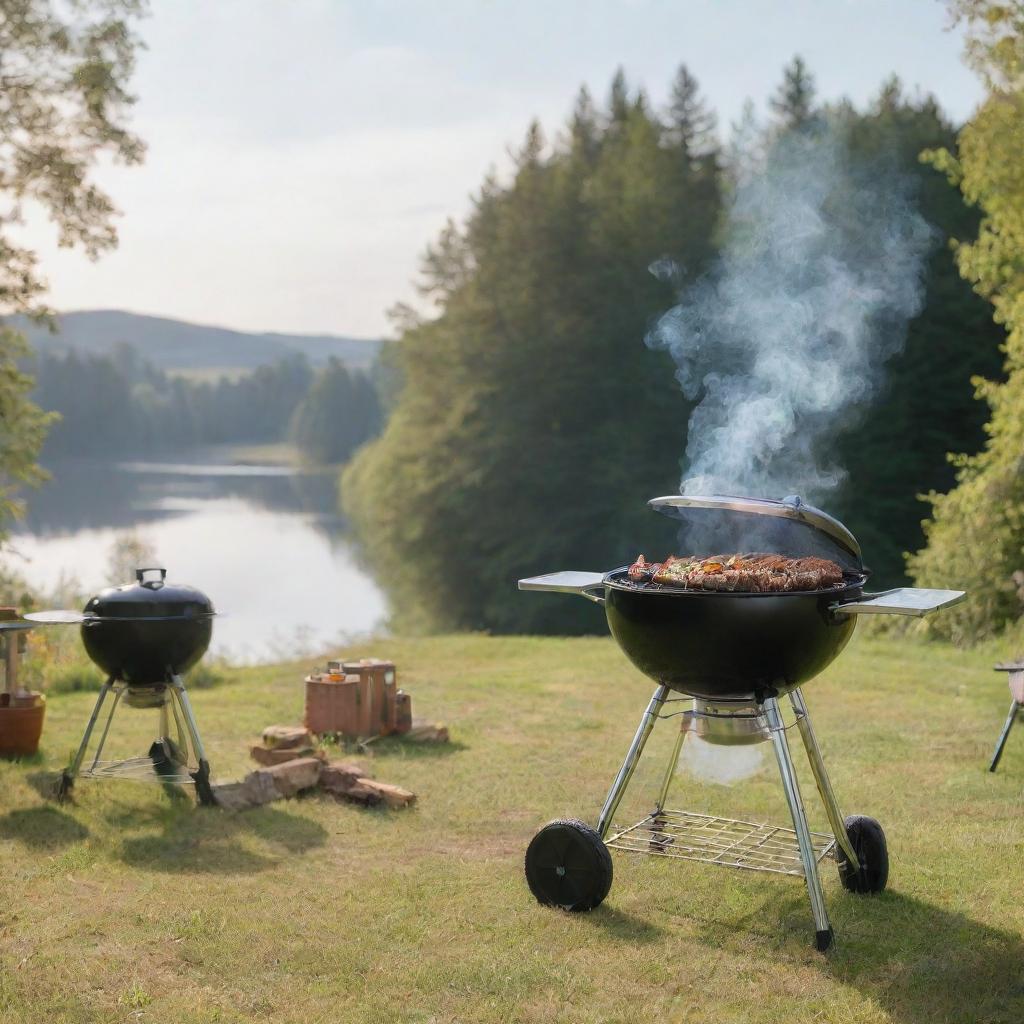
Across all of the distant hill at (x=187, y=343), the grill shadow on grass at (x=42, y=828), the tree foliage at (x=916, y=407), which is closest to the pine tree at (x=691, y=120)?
the tree foliage at (x=916, y=407)

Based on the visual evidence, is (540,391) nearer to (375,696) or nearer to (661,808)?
(375,696)

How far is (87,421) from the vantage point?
56.9 metres

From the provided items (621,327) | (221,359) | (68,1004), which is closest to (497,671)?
(68,1004)

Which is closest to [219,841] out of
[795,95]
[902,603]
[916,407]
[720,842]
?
[720,842]

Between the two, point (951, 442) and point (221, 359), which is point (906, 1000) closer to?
point (951, 442)

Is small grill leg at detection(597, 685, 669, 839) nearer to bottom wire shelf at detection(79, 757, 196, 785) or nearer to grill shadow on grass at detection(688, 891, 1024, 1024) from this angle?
grill shadow on grass at detection(688, 891, 1024, 1024)

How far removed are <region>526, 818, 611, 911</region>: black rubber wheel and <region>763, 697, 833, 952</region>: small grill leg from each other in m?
0.64

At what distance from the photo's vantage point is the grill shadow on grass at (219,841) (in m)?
4.36

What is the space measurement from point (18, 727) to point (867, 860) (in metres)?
4.25

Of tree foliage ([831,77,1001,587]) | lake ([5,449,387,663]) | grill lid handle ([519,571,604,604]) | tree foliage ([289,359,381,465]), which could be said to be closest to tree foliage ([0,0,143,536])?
lake ([5,449,387,663])

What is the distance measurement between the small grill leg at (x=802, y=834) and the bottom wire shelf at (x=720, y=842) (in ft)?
0.52

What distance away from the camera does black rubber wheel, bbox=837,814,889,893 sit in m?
3.91

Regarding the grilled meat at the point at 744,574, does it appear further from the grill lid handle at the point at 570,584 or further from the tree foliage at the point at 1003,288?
the tree foliage at the point at 1003,288

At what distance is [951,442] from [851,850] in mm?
16991
